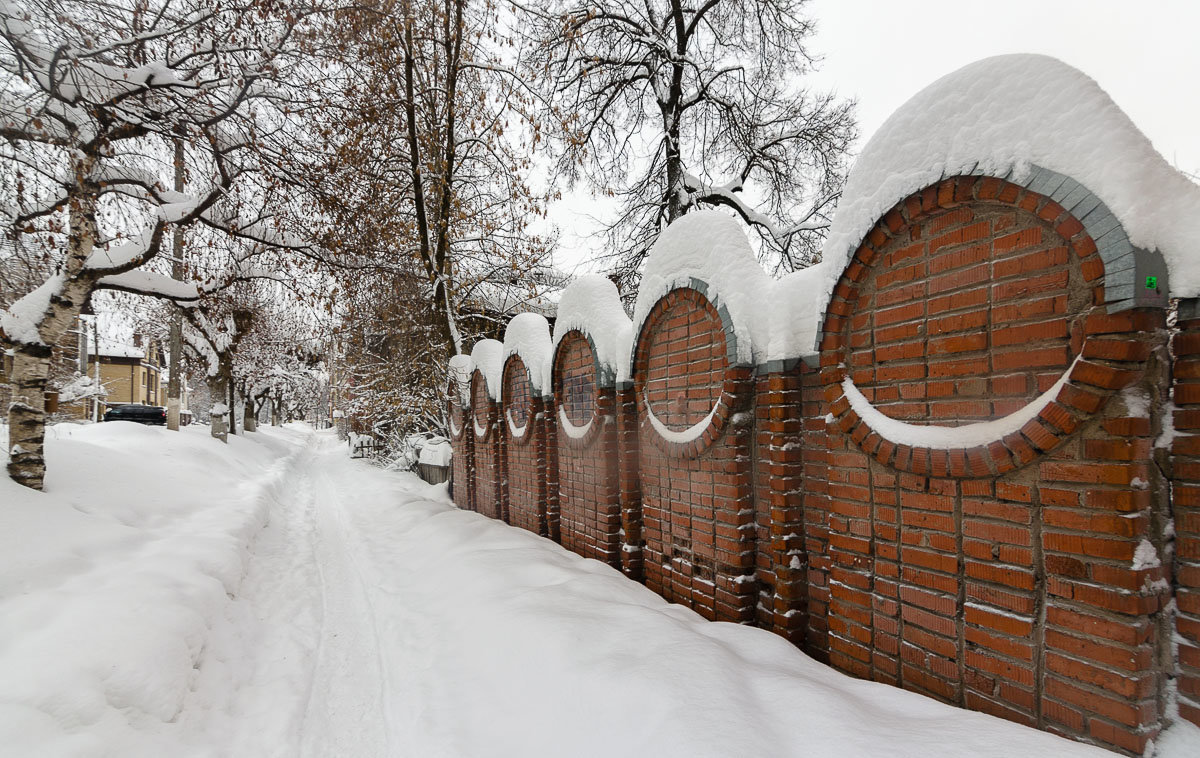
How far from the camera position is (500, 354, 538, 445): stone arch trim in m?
6.57

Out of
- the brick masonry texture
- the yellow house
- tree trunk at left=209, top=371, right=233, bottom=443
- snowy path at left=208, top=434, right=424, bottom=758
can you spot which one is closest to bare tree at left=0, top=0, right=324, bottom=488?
snowy path at left=208, top=434, right=424, bottom=758

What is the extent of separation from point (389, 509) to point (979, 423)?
951cm

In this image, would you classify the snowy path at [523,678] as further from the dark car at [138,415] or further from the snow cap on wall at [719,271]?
the dark car at [138,415]

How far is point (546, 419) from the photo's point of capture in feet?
20.6

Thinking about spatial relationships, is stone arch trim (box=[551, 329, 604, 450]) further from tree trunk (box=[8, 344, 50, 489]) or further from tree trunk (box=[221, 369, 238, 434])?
tree trunk (box=[221, 369, 238, 434])

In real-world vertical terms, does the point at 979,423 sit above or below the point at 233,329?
below

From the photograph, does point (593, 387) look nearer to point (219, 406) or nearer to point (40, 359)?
point (40, 359)

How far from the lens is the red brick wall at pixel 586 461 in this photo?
4.87m

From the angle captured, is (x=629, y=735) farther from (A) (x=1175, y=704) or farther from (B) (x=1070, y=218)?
(B) (x=1070, y=218)

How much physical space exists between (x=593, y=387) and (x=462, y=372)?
16.0ft

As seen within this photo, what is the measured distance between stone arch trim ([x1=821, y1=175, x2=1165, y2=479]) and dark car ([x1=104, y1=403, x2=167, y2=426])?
29306 millimetres

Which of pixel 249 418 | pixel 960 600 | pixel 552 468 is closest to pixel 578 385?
pixel 552 468

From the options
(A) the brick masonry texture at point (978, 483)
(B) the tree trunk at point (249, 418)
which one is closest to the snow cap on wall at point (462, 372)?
(A) the brick masonry texture at point (978, 483)

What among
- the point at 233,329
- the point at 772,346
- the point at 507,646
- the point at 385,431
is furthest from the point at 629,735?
the point at 233,329
